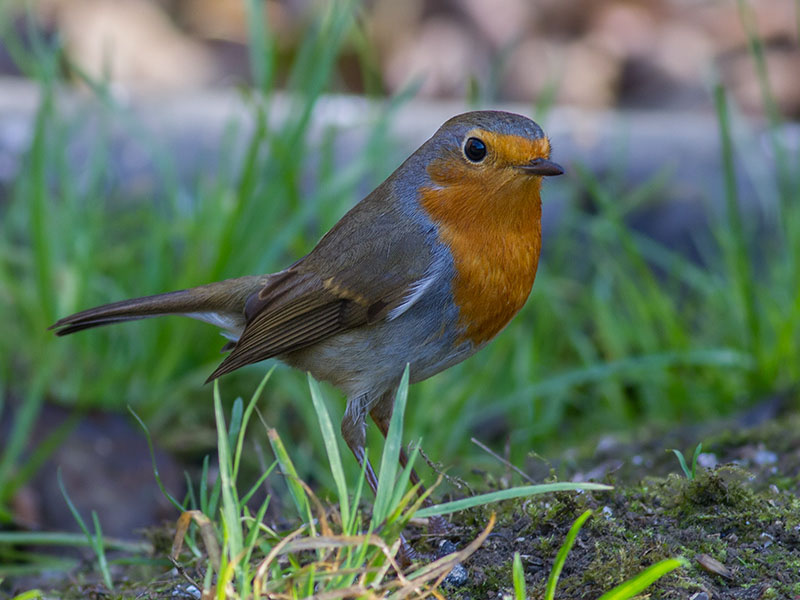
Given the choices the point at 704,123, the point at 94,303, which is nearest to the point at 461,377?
the point at 94,303

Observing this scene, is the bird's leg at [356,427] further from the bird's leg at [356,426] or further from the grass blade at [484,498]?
the grass blade at [484,498]

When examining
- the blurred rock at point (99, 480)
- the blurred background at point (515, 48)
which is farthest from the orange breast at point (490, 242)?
the blurred background at point (515, 48)

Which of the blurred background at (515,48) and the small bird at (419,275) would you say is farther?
the blurred background at (515,48)

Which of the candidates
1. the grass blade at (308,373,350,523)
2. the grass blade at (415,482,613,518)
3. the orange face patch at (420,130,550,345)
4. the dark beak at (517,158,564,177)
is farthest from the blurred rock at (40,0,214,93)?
the grass blade at (415,482,613,518)

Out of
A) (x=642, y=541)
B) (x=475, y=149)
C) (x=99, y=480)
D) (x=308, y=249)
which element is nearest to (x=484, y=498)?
(x=642, y=541)

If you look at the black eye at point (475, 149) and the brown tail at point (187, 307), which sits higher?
the black eye at point (475, 149)

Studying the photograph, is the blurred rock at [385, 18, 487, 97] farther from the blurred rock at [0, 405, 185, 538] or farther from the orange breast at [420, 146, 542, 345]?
the orange breast at [420, 146, 542, 345]

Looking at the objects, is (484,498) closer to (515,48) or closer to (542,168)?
(542,168)

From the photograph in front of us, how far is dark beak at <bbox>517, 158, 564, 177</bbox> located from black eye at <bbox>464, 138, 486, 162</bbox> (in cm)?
12

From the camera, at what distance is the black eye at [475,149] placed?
2.70 m

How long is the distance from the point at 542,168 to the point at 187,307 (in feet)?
3.77

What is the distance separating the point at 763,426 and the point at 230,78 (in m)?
5.75

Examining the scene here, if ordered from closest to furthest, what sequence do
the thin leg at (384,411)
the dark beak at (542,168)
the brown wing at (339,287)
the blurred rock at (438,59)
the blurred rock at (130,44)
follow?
the dark beak at (542,168), the brown wing at (339,287), the thin leg at (384,411), the blurred rock at (438,59), the blurred rock at (130,44)

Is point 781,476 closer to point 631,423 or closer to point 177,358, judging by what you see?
point 631,423
